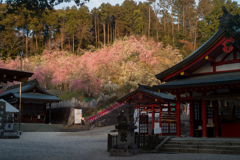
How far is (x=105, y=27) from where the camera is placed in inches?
2453

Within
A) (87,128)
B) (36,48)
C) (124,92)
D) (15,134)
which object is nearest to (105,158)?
(15,134)

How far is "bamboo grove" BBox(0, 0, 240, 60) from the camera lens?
168ft

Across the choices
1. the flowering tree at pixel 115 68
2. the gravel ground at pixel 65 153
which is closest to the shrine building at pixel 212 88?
the gravel ground at pixel 65 153

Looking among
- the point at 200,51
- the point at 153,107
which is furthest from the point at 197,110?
the point at 153,107

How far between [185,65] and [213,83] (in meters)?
2.59

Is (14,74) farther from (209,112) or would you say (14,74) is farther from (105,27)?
(105,27)

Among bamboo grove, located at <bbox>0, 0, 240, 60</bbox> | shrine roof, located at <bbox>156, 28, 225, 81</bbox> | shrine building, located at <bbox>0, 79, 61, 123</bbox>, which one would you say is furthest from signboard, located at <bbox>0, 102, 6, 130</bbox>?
bamboo grove, located at <bbox>0, 0, 240, 60</bbox>

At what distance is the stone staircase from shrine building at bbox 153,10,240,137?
2190 mm

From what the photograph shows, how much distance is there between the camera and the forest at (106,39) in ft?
130

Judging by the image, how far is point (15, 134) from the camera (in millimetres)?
19156

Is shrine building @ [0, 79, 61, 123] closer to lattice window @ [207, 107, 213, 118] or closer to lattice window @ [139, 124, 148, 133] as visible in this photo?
lattice window @ [139, 124, 148, 133]

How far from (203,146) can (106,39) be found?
172 ft

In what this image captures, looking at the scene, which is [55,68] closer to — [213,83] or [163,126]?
[163,126]

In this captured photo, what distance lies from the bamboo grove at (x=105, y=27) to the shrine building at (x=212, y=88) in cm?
3416
